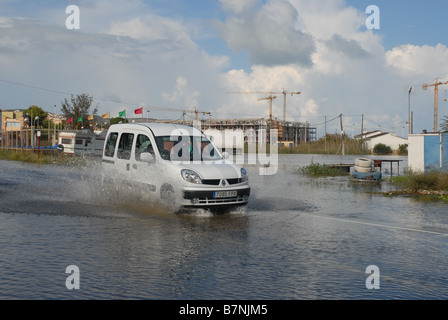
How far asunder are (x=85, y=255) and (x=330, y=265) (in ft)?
10.9

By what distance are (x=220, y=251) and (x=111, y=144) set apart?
6.55 metres

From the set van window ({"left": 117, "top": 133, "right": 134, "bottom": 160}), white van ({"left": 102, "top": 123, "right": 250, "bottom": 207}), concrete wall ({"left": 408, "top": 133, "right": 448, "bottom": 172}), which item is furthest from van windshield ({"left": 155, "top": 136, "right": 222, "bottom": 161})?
concrete wall ({"left": 408, "top": 133, "right": 448, "bottom": 172})

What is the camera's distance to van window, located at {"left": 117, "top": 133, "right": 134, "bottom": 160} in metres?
12.4

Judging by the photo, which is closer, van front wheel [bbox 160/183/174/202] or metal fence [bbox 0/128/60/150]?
van front wheel [bbox 160/183/174/202]

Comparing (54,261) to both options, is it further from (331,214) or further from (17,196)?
(17,196)

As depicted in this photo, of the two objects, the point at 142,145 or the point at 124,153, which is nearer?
the point at 142,145

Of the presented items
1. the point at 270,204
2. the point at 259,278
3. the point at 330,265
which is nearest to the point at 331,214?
the point at 270,204

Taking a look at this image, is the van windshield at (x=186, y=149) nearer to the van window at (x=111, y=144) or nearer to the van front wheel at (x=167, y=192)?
the van front wheel at (x=167, y=192)

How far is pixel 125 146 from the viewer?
41.4 feet

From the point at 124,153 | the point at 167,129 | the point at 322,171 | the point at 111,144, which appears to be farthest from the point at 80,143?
the point at 167,129

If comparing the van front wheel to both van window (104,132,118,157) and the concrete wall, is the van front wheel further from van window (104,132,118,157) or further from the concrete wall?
the concrete wall

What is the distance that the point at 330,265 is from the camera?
265 inches

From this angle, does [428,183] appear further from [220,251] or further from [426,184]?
[220,251]

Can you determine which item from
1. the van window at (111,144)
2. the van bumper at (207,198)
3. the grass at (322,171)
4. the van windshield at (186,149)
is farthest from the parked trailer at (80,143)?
the van bumper at (207,198)
